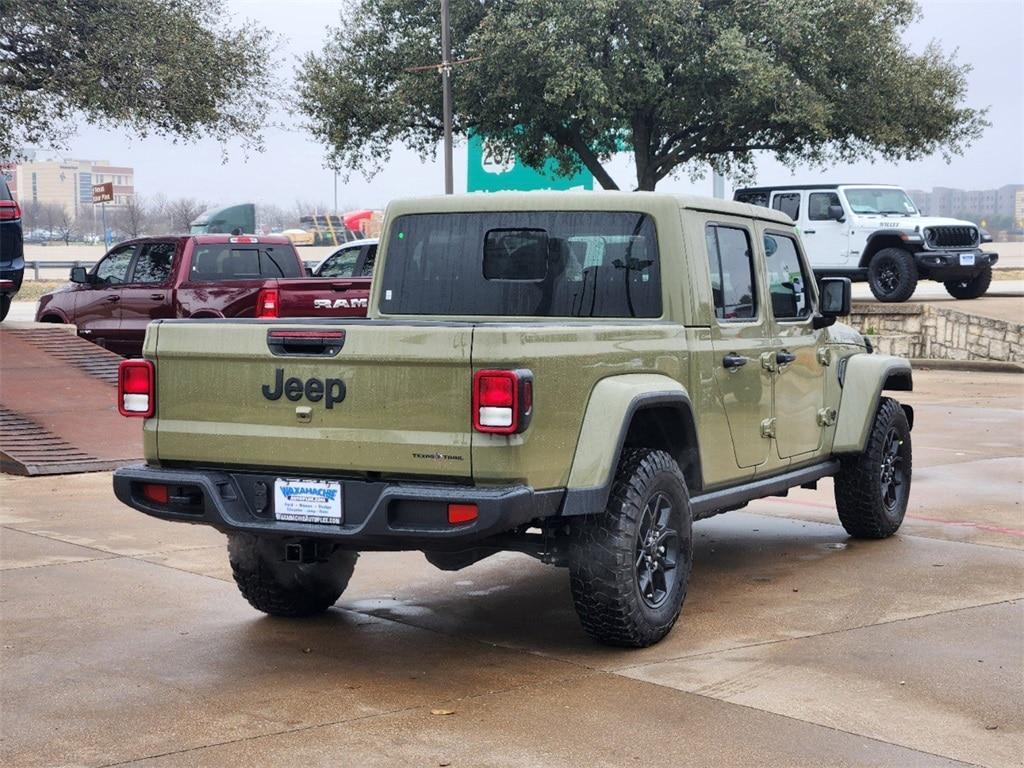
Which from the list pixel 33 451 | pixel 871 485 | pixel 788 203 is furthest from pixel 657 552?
pixel 788 203

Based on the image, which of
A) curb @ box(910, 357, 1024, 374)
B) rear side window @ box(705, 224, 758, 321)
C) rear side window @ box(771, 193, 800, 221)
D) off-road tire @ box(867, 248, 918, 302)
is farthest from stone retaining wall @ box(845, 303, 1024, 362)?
rear side window @ box(705, 224, 758, 321)

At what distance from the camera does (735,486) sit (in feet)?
22.3

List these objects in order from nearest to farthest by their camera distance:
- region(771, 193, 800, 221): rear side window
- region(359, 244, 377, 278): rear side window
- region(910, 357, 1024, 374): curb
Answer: region(359, 244, 377, 278): rear side window < region(910, 357, 1024, 374): curb < region(771, 193, 800, 221): rear side window

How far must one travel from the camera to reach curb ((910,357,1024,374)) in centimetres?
2102

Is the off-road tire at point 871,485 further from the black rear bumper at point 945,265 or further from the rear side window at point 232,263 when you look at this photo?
the black rear bumper at point 945,265

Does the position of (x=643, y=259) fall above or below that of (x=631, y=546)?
above

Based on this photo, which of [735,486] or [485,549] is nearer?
→ [485,549]

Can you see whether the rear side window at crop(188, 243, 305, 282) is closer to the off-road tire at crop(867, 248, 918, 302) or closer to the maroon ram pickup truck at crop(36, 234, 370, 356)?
the maroon ram pickup truck at crop(36, 234, 370, 356)

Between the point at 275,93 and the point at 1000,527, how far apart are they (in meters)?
19.3

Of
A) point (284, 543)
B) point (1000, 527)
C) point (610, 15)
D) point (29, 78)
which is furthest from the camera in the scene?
point (610, 15)

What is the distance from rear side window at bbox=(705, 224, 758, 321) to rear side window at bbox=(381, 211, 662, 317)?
0.41 metres

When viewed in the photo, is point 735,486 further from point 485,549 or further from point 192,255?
point 192,255

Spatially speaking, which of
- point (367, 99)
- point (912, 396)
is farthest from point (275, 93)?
point (912, 396)

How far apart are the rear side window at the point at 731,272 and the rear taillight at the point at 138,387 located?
2.46m
